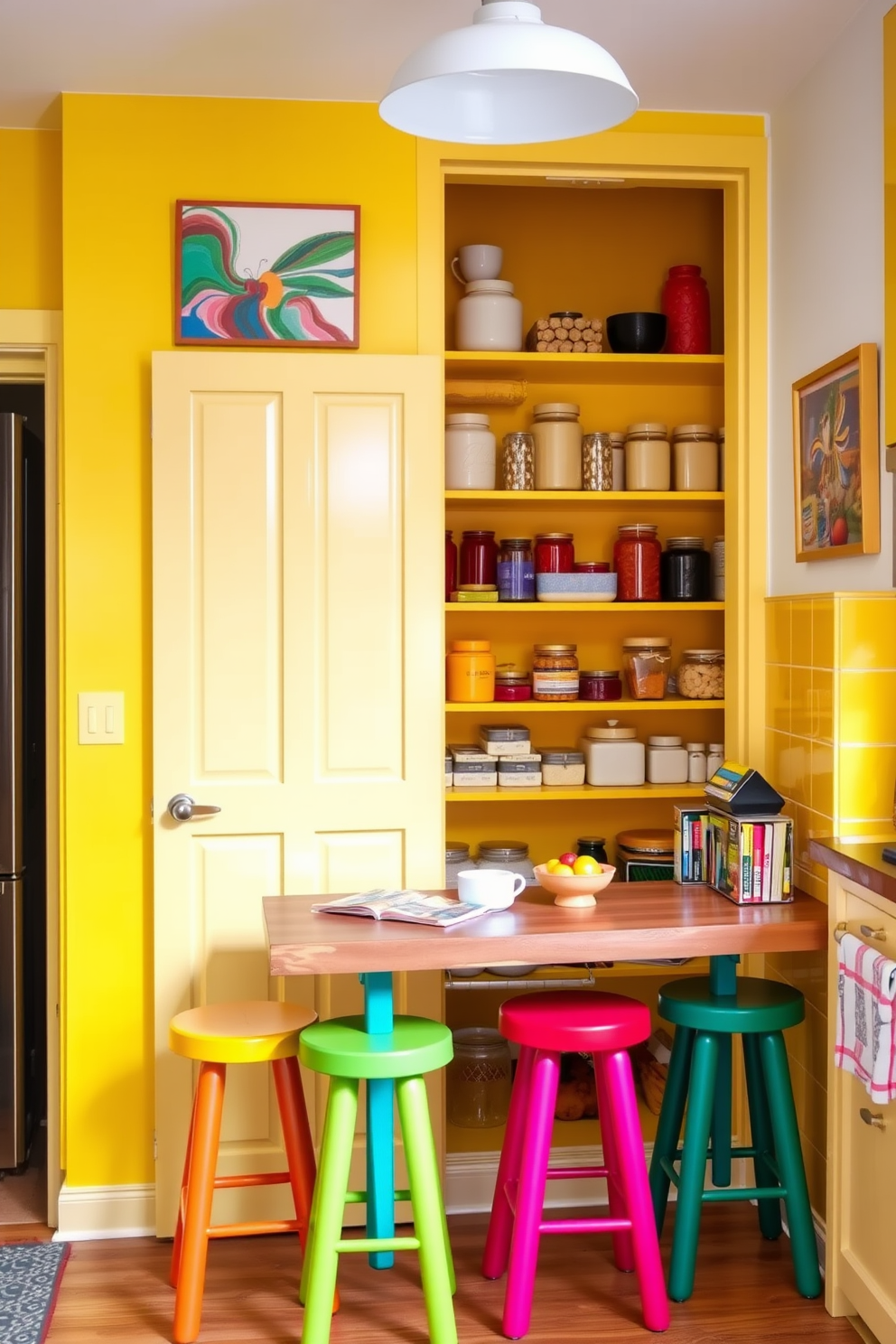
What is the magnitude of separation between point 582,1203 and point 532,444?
6.28 ft

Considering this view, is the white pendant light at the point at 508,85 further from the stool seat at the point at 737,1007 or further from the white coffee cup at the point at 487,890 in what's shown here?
the stool seat at the point at 737,1007

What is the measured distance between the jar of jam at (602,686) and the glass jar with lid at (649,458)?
1.62 ft

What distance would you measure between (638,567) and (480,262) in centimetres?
89

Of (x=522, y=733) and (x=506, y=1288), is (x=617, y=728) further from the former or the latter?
(x=506, y=1288)

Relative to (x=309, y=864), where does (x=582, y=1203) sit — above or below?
below

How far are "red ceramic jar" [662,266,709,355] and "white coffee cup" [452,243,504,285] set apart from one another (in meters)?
0.47

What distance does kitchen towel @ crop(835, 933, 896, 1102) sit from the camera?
7.42 feet

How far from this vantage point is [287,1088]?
271 cm

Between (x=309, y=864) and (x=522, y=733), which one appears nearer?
(x=309, y=864)

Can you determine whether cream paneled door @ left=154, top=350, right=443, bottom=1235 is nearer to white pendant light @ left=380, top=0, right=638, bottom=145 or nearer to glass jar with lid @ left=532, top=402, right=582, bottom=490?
glass jar with lid @ left=532, top=402, right=582, bottom=490

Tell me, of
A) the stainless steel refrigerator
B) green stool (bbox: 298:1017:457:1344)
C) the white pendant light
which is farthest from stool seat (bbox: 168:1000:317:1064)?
the white pendant light

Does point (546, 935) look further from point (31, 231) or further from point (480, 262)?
point (31, 231)

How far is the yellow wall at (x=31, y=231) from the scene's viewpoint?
3191 millimetres

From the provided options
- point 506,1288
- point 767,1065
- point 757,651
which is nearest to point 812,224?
point 757,651
